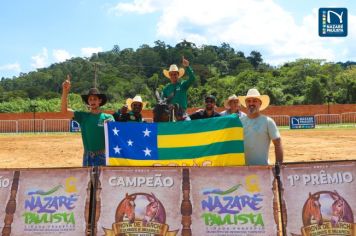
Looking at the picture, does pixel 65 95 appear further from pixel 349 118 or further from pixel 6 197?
pixel 349 118

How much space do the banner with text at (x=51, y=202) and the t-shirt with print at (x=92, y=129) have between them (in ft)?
3.33

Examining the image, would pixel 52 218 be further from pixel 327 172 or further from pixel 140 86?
pixel 140 86

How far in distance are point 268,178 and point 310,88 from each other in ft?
207

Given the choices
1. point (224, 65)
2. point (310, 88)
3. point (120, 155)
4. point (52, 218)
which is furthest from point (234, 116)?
point (224, 65)

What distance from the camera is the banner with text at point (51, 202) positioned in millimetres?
5488

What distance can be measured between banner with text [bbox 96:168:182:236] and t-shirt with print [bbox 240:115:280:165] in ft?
3.69

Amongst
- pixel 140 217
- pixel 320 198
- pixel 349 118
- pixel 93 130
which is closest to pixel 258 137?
pixel 320 198

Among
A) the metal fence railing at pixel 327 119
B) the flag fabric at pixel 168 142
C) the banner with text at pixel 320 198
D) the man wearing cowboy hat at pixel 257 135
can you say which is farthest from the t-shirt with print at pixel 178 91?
the metal fence railing at pixel 327 119

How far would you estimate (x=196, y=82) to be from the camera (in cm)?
1855

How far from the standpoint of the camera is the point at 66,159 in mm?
18578

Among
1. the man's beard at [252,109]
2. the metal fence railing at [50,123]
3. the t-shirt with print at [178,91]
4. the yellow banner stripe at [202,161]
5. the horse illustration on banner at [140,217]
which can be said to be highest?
the metal fence railing at [50,123]

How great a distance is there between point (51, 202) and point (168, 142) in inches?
72.8

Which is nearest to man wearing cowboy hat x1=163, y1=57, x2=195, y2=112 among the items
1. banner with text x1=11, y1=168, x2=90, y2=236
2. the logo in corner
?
banner with text x1=11, y1=168, x2=90, y2=236

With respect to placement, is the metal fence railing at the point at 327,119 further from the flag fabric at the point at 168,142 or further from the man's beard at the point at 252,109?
the man's beard at the point at 252,109
